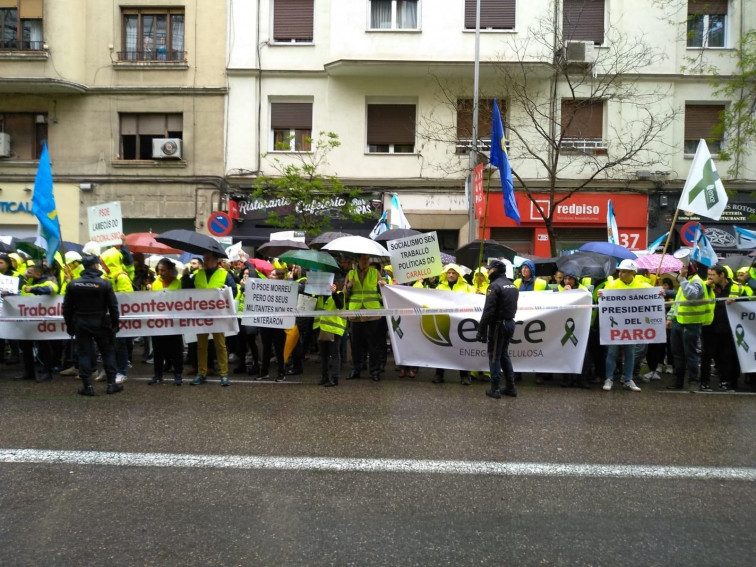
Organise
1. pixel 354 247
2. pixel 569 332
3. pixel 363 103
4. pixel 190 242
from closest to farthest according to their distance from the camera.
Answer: pixel 190 242, pixel 354 247, pixel 569 332, pixel 363 103

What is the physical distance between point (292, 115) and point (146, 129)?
464cm

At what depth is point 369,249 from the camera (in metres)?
9.47

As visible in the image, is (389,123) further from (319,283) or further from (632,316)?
(632,316)

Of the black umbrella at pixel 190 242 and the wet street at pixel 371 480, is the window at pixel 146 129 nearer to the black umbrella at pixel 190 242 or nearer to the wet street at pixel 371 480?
the black umbrella at pixel 190 242

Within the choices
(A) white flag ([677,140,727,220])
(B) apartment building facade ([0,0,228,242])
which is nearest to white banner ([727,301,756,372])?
(A) white flag ([677,140,727,220])

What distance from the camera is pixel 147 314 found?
9.54 m

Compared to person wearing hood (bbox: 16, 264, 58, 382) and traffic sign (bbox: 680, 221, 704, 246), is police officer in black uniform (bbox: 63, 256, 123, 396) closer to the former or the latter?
person wearing hood (bbox: 16, 264, 58, 382)

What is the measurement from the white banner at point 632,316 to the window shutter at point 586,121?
11.9 metres

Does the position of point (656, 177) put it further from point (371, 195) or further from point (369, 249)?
point (369, 249)

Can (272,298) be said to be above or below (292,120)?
below

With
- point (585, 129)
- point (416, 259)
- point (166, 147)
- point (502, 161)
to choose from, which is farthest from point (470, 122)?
point (416, 259)

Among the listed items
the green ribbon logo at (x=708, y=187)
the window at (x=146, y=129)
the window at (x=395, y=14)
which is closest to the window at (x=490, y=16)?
the window at (x=395, y=14)

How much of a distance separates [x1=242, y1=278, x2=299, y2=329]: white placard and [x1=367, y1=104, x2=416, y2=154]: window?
472 inches

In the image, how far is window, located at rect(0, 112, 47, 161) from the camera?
70.2 feet
